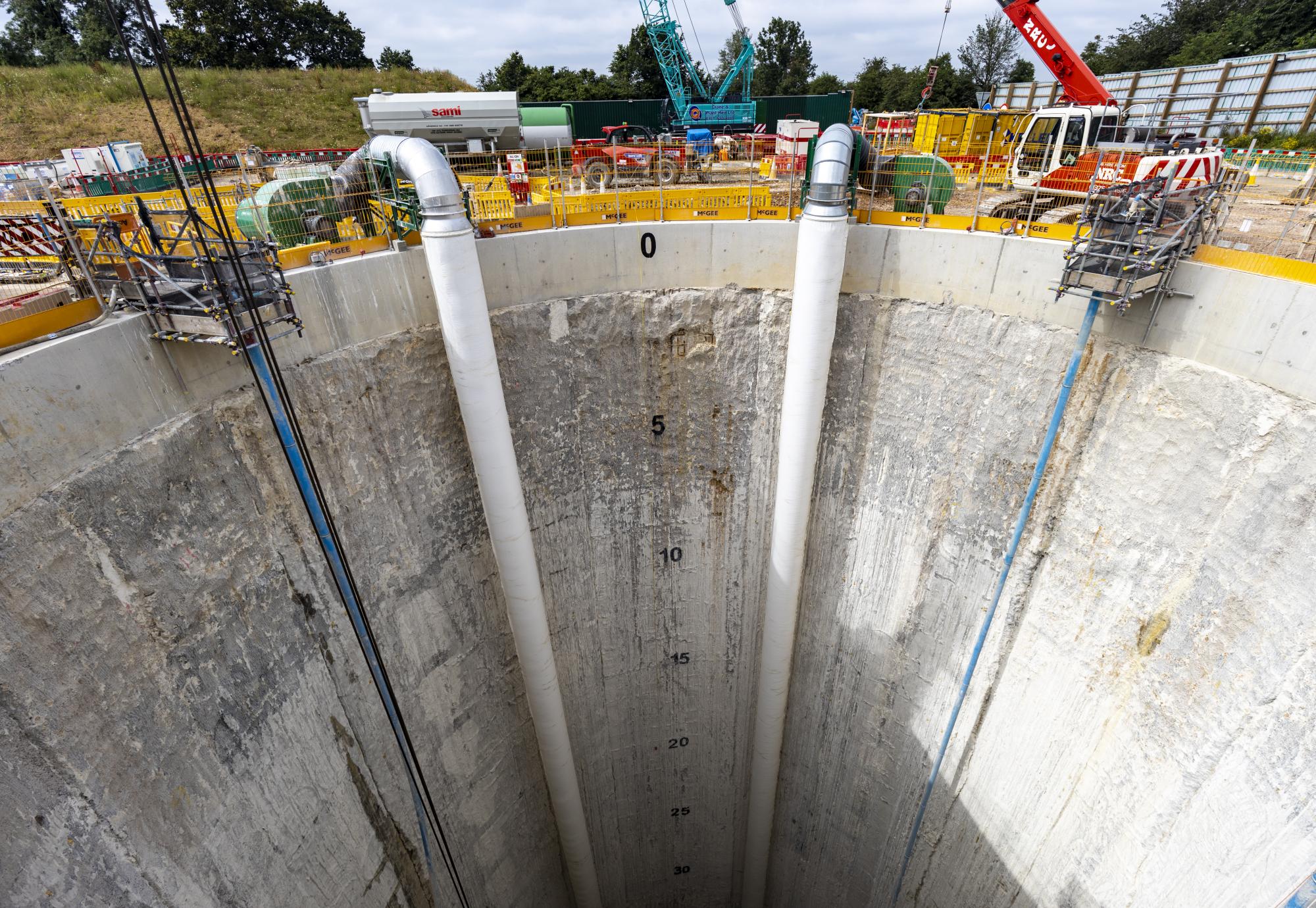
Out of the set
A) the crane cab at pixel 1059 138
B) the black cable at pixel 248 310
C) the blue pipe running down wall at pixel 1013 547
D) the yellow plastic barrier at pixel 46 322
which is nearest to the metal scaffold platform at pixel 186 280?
the black cable at pixel 248 310

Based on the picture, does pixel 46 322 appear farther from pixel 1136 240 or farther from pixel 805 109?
pixel 805 109

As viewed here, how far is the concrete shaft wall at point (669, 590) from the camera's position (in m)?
7.00

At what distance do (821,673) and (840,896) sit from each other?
6.16 m

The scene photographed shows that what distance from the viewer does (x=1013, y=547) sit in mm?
10508

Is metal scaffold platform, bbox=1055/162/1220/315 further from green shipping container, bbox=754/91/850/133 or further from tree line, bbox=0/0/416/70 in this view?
tree line, bbox=0/0/416/70

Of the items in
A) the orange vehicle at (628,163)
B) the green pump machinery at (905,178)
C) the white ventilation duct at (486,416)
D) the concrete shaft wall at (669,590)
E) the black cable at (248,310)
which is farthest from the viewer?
the orange vehicle at (628,163)

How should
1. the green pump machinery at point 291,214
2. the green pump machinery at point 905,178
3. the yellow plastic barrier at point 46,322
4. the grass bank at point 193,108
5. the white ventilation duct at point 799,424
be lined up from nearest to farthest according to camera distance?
the yellow plastic barrier at point 46,322, the white ventilation duct at point 799,424, the green pump machinery at point 291,214, the green pump machinery at point 905,178, the grass bank at point 193,108

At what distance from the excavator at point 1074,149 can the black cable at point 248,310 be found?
12.1 metres

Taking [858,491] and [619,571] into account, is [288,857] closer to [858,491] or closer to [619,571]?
[619,571]

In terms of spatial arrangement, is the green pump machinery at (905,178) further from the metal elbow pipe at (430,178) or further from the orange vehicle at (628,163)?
the metal elbow pipe at (430,178)

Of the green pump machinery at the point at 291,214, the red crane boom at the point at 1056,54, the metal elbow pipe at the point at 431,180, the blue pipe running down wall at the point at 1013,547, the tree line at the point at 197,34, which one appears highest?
the tree line at the point at 197,34

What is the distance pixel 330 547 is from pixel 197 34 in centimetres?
5188

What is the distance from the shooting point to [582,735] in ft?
47.5

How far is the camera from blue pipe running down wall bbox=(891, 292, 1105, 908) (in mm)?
9188
